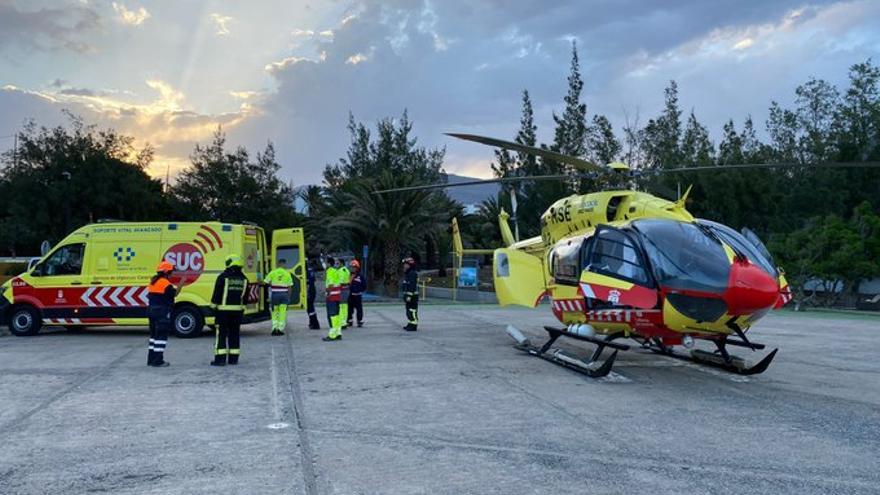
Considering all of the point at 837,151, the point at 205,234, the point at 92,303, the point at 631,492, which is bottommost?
the point at 631,492

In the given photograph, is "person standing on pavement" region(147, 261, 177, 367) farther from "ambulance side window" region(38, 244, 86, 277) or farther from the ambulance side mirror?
the ambulance side mirror

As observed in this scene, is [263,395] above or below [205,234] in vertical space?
below

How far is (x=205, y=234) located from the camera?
14438 millimetres

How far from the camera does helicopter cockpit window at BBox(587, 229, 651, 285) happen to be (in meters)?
8.97

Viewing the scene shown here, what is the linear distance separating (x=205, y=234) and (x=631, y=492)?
11.8 m

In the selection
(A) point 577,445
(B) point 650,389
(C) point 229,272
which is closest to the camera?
(A) point 577,445

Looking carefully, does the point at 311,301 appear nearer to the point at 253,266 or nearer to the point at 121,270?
the point at 253,266

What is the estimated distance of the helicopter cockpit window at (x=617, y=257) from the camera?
8.97m

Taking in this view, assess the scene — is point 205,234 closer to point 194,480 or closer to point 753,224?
point 194,480

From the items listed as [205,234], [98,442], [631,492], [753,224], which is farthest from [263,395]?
[753,224]

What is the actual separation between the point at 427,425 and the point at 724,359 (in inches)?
224

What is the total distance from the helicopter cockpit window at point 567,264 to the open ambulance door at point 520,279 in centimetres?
145

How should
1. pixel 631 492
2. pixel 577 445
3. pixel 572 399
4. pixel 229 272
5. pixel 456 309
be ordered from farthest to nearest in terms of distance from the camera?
pixel 456 309 → pixel 229 272 → pixel 572 399 → pixel 577 445 → pixel 631 492

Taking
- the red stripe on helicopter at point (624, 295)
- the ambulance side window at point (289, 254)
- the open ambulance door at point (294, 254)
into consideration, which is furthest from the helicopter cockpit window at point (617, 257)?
the ambulance side window at point (289, 254)
